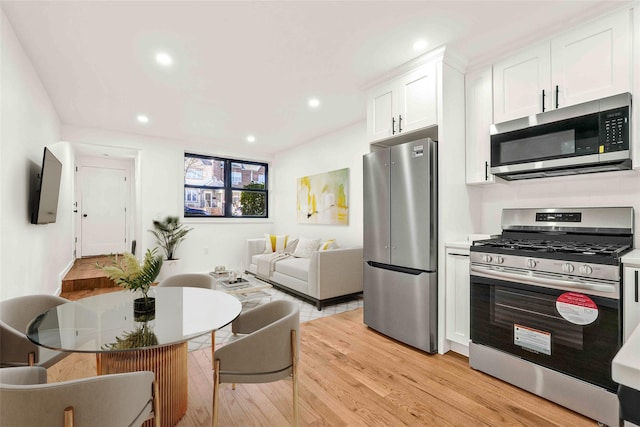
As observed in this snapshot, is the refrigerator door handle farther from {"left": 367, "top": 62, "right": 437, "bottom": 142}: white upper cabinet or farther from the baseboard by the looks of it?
the baseboard

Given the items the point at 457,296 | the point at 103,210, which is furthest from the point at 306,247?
the point at 103,210

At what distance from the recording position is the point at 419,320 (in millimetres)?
2580

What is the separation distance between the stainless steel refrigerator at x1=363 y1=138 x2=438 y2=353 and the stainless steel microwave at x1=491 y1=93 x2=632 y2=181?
1.85 ft

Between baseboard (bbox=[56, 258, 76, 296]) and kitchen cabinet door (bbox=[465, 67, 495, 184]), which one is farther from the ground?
kitchen cabinet door (bbox=[465, 67, 495, 184])

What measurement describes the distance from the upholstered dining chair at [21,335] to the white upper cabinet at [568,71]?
3563mm

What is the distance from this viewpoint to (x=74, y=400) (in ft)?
3.12

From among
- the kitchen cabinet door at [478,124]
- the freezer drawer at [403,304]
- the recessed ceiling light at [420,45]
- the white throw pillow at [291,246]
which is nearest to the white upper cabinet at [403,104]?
the recessed ceiling light at [420,45]

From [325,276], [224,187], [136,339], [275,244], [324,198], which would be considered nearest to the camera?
[136,339]

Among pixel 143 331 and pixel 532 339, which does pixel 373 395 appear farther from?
pixel 143 331

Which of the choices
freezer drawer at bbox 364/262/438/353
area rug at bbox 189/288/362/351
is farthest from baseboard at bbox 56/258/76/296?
freezer drawer at bbox 364/262/438/353

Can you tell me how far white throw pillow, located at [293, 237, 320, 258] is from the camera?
4.82 meters

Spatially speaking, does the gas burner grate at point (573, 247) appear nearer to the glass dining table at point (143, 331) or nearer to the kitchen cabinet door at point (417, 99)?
the kitchen cabinet door at point (417, 99)

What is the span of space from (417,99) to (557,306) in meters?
1.96

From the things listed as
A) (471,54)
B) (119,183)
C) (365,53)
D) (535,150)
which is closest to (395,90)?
(365,53)
